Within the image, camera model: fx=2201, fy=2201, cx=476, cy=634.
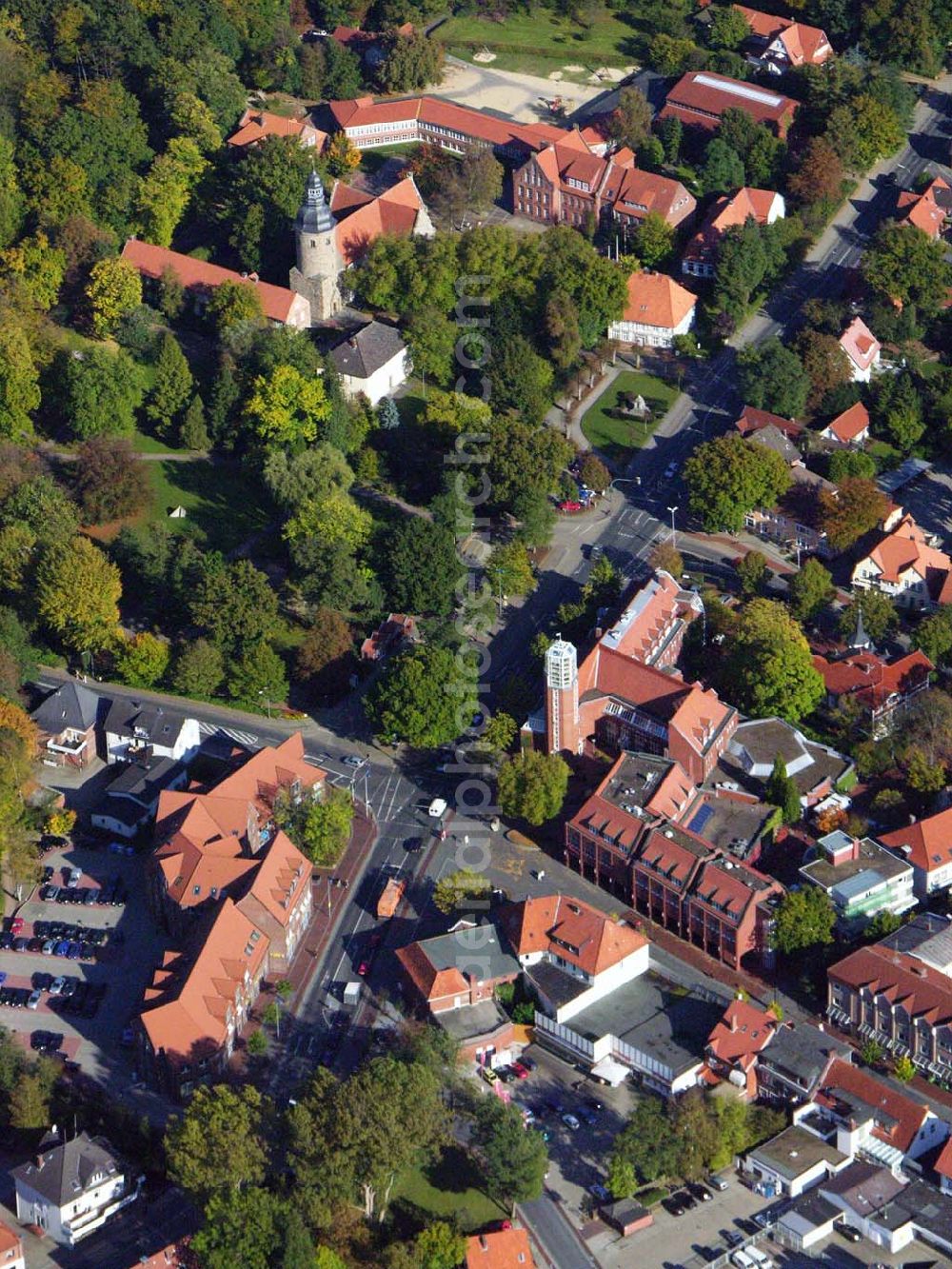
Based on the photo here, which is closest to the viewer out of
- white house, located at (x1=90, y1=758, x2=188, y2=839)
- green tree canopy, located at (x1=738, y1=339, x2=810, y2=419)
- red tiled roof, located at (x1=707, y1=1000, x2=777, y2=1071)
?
Result: red tiled roof, located at (x1=707, y1=1000, x2=777, y2=1071)

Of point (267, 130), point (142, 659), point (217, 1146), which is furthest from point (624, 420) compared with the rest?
point (217, 1146)

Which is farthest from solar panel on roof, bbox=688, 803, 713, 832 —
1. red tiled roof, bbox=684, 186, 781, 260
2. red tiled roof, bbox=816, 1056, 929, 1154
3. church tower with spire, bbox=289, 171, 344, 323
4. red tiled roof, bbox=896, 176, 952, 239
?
red tiled roof, bbox=896, 176, 952, 239

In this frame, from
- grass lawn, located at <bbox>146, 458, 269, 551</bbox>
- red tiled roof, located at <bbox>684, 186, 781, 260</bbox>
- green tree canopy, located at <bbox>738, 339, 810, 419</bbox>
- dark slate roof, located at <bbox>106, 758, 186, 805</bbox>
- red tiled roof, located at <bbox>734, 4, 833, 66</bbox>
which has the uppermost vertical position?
red tiled roof, located at <bbox>734, 4, 833, 66</bbox>

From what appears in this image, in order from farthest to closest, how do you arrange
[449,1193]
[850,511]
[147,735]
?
[850,511] → [147,735] → [449,1193]

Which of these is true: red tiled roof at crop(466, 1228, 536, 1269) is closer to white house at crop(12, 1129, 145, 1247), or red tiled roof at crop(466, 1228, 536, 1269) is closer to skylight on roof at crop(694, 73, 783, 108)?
white house at crop(12, 1129, 145, 1247)

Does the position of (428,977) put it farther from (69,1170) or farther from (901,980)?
(901,980)

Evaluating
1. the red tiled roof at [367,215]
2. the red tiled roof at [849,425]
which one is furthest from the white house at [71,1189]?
the red tiled roof at [367,215]

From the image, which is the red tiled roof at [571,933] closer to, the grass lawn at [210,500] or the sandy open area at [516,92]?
the grass lawn at [210,500]

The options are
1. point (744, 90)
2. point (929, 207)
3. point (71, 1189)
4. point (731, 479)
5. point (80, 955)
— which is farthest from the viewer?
point (744, 90)
